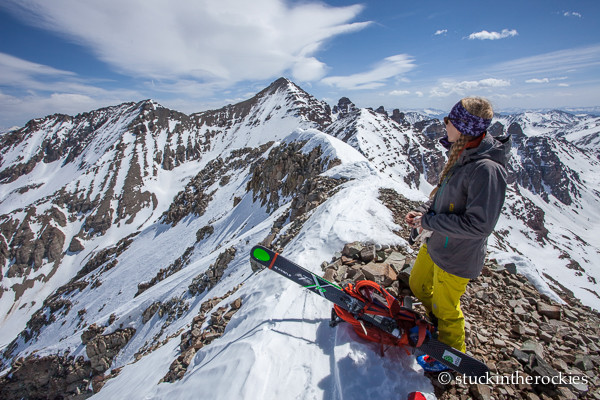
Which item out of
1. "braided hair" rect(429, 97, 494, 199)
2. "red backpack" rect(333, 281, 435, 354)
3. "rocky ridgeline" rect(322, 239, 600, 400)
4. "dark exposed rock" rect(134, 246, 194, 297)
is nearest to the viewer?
"braided hair" rect(429, 97, 494, 199)

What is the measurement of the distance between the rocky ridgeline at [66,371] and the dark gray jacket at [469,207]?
23314 mm

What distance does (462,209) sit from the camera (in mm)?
3559

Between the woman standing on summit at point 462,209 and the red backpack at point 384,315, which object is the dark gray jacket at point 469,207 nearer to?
the woman standing on summit at point 462,209

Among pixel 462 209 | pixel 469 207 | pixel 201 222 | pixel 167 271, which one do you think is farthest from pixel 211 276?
pixel 201 222

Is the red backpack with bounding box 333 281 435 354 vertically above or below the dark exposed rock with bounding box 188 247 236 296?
above

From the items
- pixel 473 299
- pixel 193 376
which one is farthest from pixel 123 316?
pixel 473 299

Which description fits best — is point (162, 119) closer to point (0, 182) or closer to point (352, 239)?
point (0, 182)

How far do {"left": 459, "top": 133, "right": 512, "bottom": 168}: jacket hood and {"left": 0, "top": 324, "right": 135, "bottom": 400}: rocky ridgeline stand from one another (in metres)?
24.2

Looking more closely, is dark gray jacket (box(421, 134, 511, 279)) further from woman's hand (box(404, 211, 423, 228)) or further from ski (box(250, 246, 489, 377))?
ski (box(250, 246, 489, 377))

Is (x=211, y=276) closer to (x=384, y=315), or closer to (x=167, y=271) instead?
(x=384, y=315)

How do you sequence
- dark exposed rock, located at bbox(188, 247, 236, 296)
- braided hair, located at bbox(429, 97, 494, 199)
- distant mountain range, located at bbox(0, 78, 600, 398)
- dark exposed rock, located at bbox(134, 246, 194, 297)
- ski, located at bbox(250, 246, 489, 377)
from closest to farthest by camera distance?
braided hair, located at bbox(429, 97, 494, 199)
ski, located at bbox(250, 246, 489, 377)
distant mountain range, located at bbox(0, 78, 600, 398)
dark exposed rock, located at bbox(188, 247, 236, 296)
dark exposed rock, located at bbox(134, 246, 194, 297)

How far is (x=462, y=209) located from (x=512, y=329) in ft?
10.6

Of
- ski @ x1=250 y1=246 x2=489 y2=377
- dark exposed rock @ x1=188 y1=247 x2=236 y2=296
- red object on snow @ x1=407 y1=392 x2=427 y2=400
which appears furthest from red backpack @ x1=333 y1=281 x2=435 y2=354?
dark exposed rock @ x1=188 y1=247 x2=236 y2=296

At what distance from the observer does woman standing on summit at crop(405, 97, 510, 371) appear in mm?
3178
